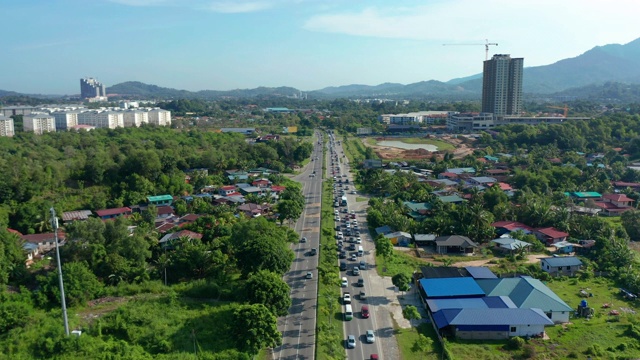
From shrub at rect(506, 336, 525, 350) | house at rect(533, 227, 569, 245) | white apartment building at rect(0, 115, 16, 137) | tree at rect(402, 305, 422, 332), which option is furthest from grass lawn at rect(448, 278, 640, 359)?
white apartment building at rect(0, 115, 16, 137)

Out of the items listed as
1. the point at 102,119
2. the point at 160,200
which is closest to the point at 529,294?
the point at 160,200

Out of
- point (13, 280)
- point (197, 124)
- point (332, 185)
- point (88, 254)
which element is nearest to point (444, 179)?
point (332, 185)

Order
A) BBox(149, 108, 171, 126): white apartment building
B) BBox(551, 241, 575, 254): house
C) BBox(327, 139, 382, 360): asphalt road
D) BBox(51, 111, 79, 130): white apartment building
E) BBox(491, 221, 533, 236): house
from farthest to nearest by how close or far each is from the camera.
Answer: BBox(149, 108, 171, 126): white apartment building, BBox(51, 111, 79, 130): white apartment building, BBox(491, 221, 533, 236): house, BBox(551, 241, 575, 254): house, BBox(327, 139, 382, 360): asphalt road

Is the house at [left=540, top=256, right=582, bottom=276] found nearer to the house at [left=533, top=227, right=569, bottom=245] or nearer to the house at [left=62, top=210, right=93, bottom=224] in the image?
the house at [left=533, top=227, right=569, bottom=245]

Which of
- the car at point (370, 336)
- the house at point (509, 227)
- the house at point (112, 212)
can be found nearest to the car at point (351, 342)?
the car at point (370, 336)

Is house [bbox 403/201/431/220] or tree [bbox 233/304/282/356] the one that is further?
house [bbox 403/201/431/220]

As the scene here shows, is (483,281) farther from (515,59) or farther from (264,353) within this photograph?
(515,59)
